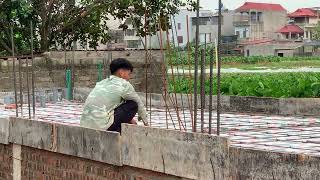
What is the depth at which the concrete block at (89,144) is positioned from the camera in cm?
674

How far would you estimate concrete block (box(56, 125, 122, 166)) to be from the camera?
674 cm

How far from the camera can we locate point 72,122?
9258 mm

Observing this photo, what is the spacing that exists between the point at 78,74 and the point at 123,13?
2439mm

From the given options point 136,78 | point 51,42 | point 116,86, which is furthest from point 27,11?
point 116,86

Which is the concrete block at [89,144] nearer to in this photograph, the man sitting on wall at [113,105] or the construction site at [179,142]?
the construction site at [179,142]

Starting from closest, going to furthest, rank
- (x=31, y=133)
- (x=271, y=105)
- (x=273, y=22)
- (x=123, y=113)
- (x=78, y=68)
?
(x=123, y=113) < (x=31, y=133) < (x=271, y=105) < (x=78, y=68) < (x=273, y=22)

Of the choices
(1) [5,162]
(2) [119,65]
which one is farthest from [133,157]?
(1) [5,162]

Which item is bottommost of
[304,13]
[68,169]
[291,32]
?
[68,169]

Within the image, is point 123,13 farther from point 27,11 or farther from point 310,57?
point 310,57

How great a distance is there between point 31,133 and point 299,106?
13.2ft

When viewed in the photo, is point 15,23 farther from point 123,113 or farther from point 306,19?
point 306,19

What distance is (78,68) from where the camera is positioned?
1511 centimetres

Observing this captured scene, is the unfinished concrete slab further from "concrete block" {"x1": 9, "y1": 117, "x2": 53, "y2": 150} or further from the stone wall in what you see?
the stone wall

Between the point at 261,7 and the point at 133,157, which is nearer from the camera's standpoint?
the point at 133,157
